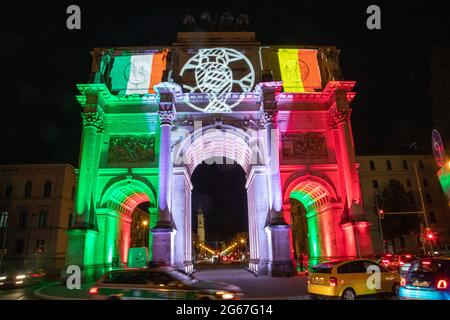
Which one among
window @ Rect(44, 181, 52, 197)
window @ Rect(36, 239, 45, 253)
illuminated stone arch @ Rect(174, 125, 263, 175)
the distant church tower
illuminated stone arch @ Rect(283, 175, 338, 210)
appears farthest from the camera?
the distant church tower

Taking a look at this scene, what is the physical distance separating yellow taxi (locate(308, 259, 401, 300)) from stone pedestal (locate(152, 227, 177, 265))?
12.6 meters

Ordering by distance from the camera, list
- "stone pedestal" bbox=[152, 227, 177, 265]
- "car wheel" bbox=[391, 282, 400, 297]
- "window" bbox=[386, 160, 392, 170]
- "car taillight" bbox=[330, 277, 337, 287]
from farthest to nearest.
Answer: "window" bbox=[386, 160, 392, 170]
"stone pedestal" bbox=[152, 227, 177, 265]
"car wheel" bbox=[391, 282, 400, 297]
"car taillight" bbox=[330, 277, 337, 287]

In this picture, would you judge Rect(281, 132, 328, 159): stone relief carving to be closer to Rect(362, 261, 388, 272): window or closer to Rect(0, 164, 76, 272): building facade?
Rect(362, 261, 388, 272): window

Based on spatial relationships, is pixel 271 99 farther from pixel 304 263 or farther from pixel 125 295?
pixel 125 295

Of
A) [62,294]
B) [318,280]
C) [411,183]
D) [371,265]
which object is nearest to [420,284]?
[371,265]

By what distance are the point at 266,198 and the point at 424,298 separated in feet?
57.6

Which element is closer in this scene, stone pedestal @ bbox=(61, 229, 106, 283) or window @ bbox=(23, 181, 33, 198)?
stone pedestal @ bbox=(61, 229, 106, 283)

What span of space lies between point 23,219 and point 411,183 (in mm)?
57949

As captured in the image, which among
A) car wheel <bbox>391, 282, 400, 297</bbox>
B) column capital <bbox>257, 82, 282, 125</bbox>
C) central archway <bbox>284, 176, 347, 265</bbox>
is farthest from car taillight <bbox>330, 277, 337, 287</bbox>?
column capital <bbox>257, 82, 282, 125</bbox>

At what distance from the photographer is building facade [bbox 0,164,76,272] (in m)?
41.8

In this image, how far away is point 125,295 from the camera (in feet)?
29.5

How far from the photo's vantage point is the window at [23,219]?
43.2 meters

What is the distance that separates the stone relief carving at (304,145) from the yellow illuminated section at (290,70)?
404cm

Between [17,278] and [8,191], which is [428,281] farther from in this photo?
[8,191]
